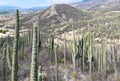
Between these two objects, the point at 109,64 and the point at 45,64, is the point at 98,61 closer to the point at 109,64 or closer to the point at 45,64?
the point at 109,64

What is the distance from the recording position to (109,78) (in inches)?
1239

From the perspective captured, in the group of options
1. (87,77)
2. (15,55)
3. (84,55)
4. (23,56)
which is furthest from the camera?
(23,56)

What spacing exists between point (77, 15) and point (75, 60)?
369 feet

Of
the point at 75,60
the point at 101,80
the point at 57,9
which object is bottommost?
the point at 101,80

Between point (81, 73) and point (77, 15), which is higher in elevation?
point (77, 15)

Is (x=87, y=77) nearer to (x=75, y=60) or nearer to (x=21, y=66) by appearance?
(x=75, y=60)

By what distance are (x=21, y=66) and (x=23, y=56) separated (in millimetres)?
4605

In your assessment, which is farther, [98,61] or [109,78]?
[98,61]

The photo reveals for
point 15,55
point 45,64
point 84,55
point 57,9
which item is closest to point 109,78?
point 84,55

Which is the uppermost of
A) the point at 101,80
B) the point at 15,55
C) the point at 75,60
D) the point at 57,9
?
the point at 57,9

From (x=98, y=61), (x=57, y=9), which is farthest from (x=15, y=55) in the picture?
(x=57, y=9)

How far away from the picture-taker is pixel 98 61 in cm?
3422

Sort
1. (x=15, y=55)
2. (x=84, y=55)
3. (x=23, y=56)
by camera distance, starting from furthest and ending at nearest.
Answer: (x=23, y=56) < (x=84, y=55) < (x=15, y=55)

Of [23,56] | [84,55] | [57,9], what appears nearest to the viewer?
[84,55]
